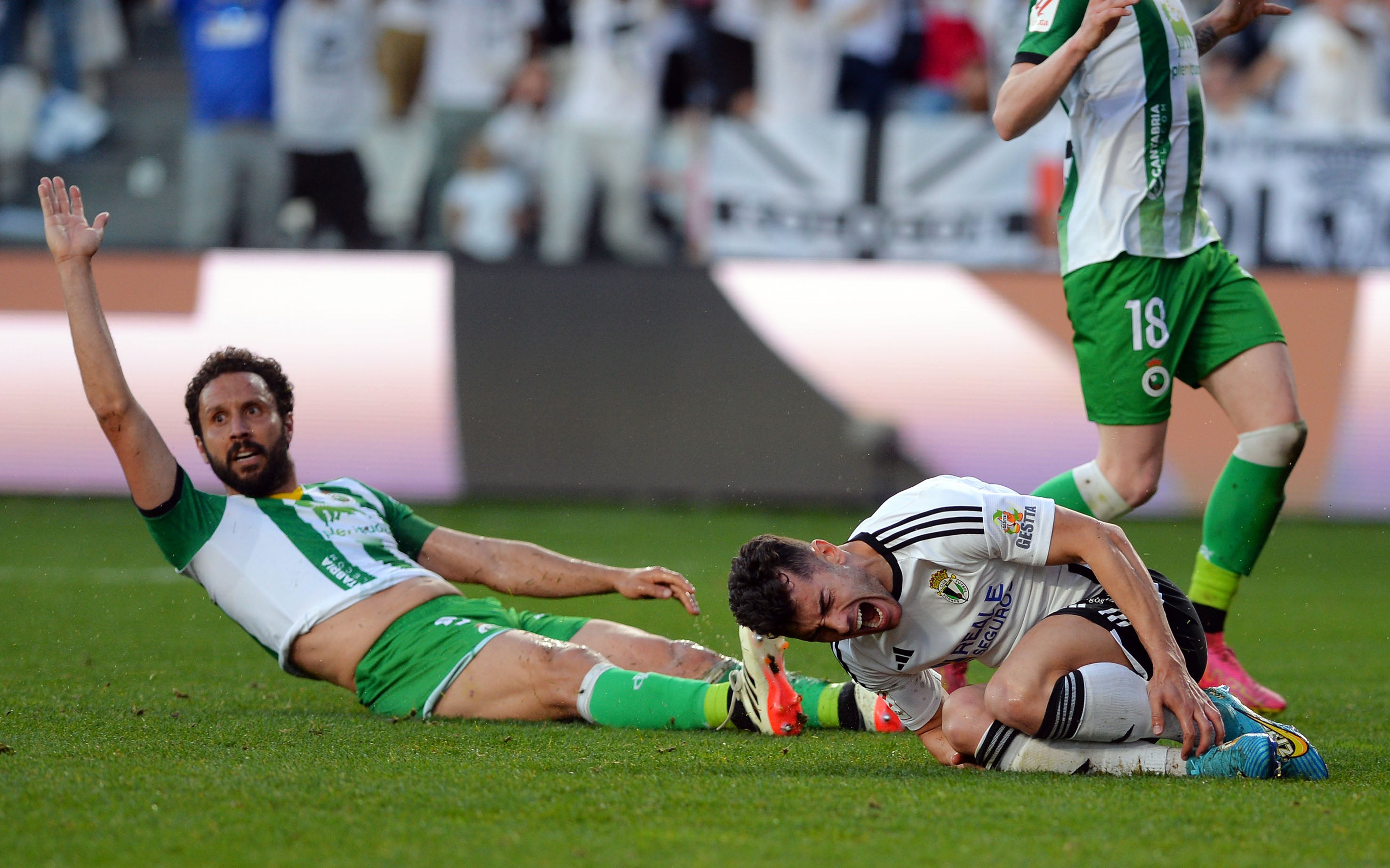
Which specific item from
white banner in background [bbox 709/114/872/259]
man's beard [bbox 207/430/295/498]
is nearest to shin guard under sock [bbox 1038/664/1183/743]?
man's beard [bbox 207/430/295/498]

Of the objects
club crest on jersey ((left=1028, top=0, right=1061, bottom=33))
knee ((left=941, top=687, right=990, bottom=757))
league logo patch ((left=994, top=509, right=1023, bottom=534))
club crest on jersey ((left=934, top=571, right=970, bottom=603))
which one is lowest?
knee ((left=941, top=687, right=990, bottom=757))

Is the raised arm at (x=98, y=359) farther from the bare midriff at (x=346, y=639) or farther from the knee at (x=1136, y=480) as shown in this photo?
the knee at (x=1136, y=480)

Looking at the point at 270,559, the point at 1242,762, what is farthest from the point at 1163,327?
the point at 270,559

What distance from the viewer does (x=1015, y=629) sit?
346 centimetres

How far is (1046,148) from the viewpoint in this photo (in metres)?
11.3

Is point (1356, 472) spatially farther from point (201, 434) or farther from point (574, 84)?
point (201, 434)

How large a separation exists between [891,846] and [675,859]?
1.31ft

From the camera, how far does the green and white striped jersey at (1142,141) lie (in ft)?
15.1

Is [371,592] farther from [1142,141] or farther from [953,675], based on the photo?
[1142,141]

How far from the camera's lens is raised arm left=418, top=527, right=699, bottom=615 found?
4.04 m

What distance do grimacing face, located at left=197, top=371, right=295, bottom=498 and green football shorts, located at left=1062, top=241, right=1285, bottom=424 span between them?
8.31 ft

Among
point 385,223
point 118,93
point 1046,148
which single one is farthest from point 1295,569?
point 118,93

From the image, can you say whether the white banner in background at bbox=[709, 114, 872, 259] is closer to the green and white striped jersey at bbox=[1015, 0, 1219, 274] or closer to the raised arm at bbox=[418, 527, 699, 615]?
the green and white striped jersey at bbox=[1015, 0, 1219, 274]

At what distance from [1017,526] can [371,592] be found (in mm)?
1953
